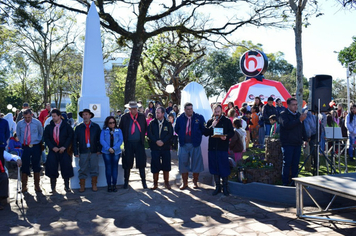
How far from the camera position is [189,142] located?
24.0 feet

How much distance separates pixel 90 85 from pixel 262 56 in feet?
48.5

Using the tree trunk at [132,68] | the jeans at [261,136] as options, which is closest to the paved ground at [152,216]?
the jeans at [261,136]

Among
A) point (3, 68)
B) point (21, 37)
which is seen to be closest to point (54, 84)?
point (3, 68)

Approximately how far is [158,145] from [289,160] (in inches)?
112

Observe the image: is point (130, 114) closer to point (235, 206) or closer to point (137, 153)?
point (137, 153)

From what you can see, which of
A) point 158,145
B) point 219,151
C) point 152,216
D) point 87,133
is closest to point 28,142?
point 87,133

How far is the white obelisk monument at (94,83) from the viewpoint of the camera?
7875 mm

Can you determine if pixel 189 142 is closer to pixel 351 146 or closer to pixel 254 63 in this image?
pixel 351 146

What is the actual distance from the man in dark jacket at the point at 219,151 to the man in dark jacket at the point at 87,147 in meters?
2.57

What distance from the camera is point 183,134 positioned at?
288 inches

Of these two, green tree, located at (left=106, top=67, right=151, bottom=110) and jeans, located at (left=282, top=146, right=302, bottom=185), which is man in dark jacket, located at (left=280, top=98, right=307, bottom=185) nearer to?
jeans, located at (left=282, top=146, right=302, bottom=185)

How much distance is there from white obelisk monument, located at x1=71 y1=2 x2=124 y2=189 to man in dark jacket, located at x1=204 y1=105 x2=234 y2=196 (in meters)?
2.46

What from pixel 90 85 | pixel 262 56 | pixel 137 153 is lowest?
pixel 137 153

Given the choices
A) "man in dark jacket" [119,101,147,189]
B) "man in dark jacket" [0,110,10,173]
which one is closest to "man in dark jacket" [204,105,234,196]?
"man in dark jacket" [119,101,147,189]
